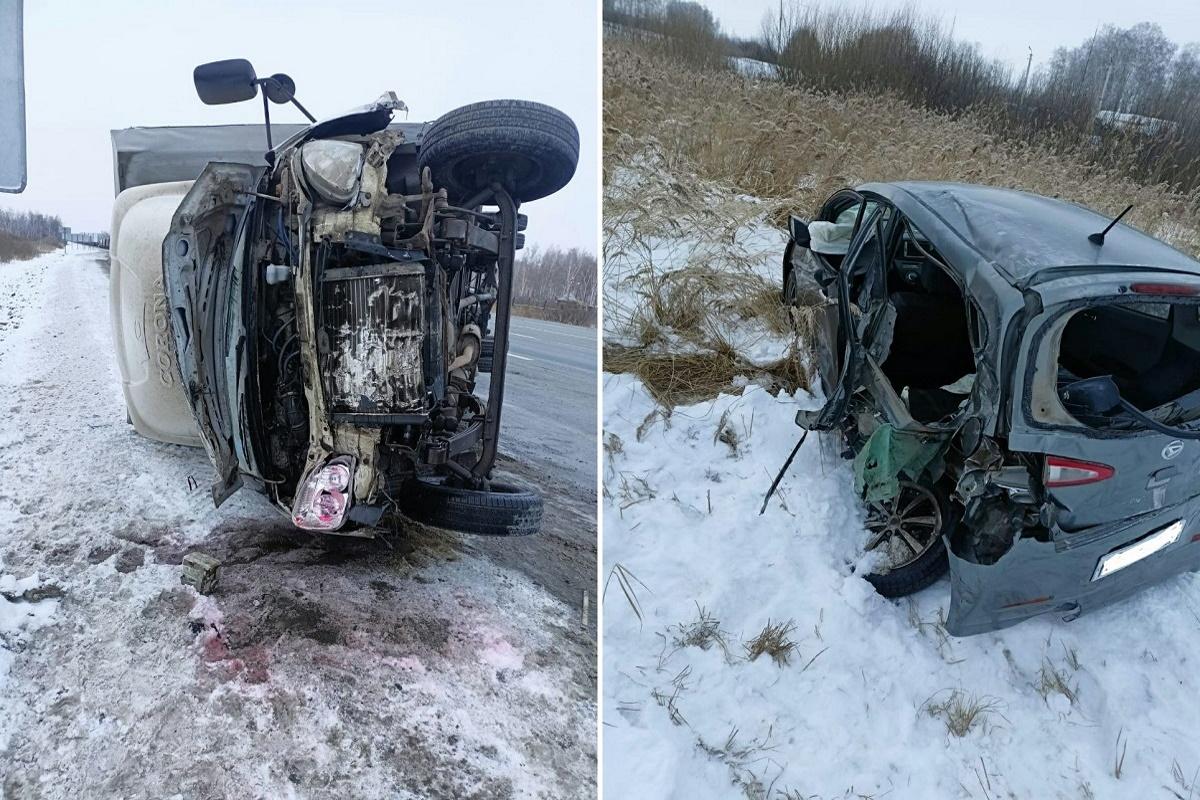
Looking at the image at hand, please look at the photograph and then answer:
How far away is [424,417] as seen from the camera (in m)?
2.99

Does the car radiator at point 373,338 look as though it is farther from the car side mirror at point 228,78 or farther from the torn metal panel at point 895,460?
the torn metal panel at point 895,460

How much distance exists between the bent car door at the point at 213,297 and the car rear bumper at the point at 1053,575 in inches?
122

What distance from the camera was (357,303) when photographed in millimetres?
2951

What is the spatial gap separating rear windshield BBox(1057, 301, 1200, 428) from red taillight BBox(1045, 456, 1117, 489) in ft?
1.17

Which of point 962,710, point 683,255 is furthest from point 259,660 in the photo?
point 683,255

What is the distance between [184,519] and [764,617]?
2.96 metres

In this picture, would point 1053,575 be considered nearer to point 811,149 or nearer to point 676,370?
point 676,370

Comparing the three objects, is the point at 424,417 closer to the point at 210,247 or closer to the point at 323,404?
the point at 323,404

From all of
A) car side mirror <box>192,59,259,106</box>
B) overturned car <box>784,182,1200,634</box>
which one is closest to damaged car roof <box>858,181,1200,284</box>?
overturned car <box>784,182,1200,634</box>

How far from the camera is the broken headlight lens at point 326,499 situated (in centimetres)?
303

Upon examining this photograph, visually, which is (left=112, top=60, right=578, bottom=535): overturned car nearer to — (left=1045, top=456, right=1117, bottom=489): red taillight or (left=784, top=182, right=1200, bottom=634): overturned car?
(left=784, top=182, right=1200, bottom=634): overturned car

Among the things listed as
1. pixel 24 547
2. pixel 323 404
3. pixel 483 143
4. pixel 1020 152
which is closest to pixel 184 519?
pixel 24 547

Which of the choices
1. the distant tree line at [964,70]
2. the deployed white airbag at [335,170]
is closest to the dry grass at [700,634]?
the deployed white airbag at [335,170]

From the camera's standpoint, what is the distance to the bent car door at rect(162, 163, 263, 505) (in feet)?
10.6
